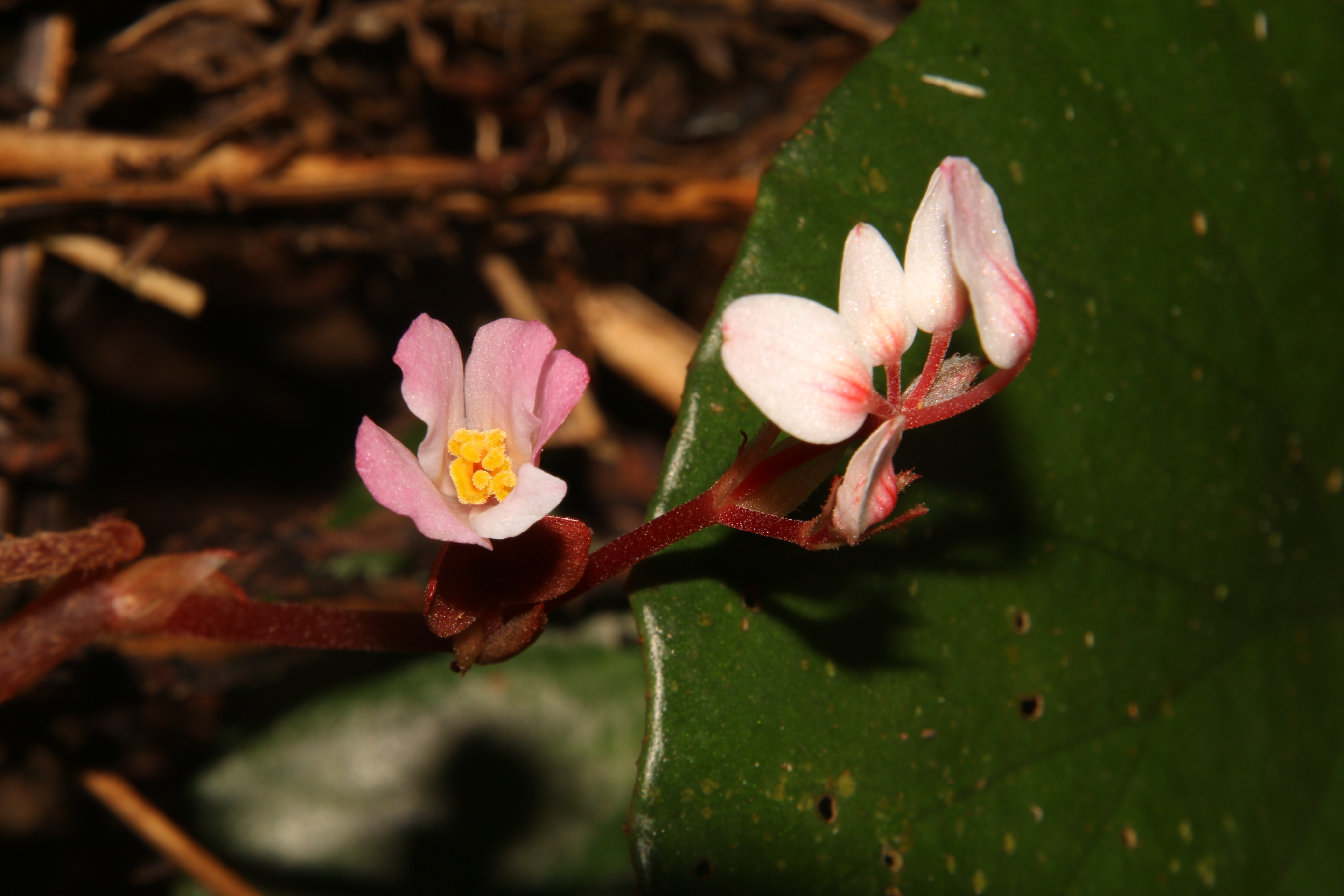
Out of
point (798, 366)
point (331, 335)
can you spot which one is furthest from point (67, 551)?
point (331, 335)

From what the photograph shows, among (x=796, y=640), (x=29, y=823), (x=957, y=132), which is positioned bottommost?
(x=29, y=823)

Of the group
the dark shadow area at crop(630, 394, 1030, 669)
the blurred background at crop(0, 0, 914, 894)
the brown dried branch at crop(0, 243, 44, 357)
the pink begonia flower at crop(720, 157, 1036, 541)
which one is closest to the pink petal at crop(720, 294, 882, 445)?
the pink begonia flower at crop(720, 157, 1036, 541)

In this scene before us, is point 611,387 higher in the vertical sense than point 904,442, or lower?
lower

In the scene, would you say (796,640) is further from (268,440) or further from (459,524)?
(268,440)

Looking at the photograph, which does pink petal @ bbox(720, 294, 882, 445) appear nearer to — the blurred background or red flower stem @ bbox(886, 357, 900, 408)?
red flower stem @ bbox(886, 357, 900, 408)

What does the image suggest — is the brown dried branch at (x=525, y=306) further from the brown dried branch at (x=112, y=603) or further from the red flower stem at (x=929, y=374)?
the red flower stem at (x=929, y=374)

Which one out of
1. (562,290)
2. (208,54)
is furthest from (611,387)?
(208,54)

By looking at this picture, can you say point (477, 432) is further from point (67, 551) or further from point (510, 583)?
point (67, 551)
